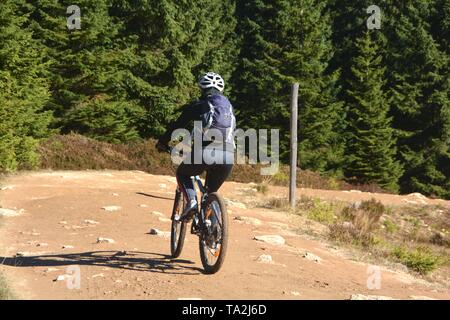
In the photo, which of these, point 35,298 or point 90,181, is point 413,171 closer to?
point 90,181

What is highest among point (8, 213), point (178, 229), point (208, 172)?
point (208, 172)

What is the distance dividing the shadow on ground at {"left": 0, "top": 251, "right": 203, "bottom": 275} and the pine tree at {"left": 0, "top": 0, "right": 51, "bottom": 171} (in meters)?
9.82

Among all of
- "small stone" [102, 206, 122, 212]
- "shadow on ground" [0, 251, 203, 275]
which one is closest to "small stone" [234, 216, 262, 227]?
"small stone" [102, 206, 122, 212]

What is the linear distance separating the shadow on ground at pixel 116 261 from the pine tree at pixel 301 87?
24.1 meters

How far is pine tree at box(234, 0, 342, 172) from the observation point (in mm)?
32812

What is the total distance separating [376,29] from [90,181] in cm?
2952

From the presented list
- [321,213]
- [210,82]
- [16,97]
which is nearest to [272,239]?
[210,82]

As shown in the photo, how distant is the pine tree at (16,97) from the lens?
54.5ft

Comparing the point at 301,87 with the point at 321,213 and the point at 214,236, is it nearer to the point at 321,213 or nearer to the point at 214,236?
the point at 321,213

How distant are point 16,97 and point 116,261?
1321 centimetres

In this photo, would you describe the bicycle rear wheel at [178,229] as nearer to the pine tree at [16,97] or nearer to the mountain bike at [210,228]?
the mountain bike at [210,228]

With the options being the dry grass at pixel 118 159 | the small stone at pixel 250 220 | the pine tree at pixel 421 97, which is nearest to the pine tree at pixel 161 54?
the dry grass at pixel 118 159

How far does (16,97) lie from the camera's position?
1842 centimetres

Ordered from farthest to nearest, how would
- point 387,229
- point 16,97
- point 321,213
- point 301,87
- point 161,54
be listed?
point 301,87
point 161,54
point 16,97
point 387,229
point 321,213
